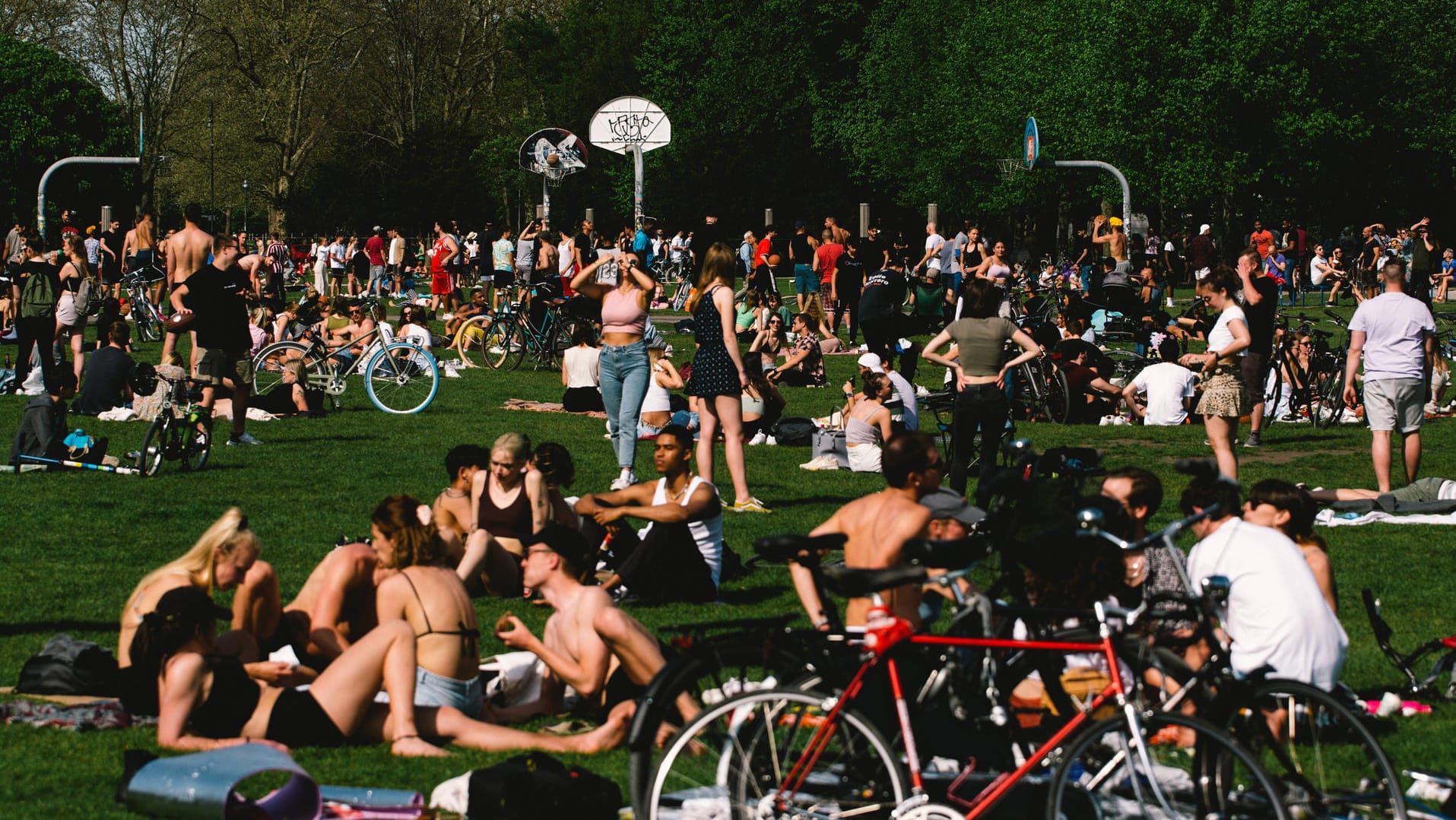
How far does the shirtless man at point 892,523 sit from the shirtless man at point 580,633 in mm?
801

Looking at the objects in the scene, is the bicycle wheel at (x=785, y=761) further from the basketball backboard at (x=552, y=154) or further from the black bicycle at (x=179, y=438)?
the basketball backboard at (x=552, y=154)

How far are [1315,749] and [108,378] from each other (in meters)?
15.0

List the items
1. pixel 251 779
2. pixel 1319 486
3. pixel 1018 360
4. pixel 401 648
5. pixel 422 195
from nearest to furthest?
pixel 251 779 < pixel 401 648 < pixel 1018 360 < pixel 1319 486 < pixel 422 195

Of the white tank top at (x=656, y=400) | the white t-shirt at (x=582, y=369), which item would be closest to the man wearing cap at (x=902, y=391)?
the white tank top at (x=656, y=400)

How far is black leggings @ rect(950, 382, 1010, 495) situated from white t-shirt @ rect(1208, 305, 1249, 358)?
2.12 metres

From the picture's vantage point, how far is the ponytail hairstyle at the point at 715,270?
1175 centimetres

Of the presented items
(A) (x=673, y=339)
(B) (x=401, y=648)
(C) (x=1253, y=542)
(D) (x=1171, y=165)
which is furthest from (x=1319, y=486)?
(D) (x=1171, y=165)

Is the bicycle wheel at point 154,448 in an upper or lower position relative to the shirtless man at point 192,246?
lower

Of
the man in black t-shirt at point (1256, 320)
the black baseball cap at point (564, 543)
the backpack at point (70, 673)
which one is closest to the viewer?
the black baseball cap at point (564, 543)

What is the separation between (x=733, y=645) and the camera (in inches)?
201

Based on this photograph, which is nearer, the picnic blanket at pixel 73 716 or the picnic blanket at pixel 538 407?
the picnic blanket at pixel 73 716

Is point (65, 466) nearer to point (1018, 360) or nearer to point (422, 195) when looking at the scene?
point (1018, 360)

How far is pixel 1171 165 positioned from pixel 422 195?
29.9 m

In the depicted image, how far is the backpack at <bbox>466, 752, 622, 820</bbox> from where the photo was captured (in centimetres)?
554
